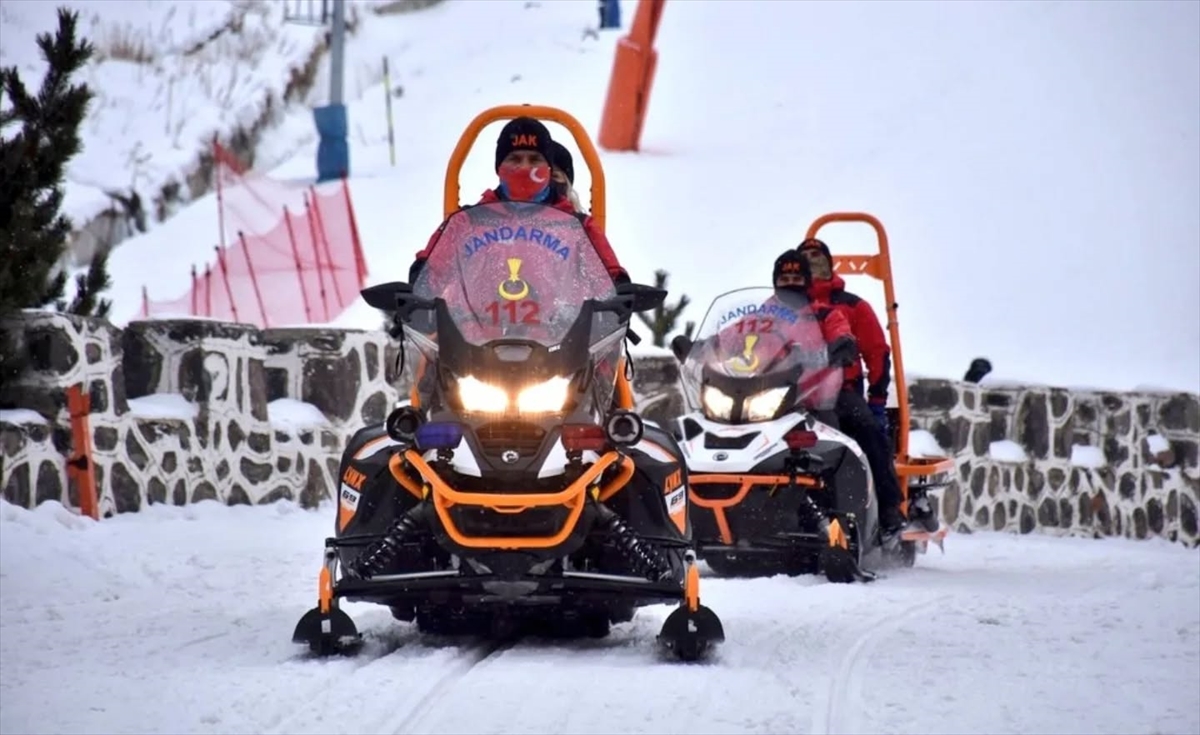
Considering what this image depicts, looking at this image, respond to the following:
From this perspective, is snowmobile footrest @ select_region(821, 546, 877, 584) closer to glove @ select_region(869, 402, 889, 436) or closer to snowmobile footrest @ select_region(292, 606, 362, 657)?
glove @ select_region(869, 402, 889, 436)

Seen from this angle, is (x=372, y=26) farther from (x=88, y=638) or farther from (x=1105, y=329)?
(x=88, y=638)

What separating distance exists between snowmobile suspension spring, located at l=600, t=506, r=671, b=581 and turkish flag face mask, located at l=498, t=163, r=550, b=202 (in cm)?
146

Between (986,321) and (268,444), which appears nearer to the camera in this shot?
(268,444)

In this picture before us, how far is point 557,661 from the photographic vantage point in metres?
6.20

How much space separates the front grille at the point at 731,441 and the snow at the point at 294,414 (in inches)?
136

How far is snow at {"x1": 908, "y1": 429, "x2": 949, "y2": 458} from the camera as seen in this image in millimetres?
15750

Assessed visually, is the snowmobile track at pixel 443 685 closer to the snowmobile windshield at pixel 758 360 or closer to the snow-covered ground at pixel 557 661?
the snow-covered ground at pixel 557 661

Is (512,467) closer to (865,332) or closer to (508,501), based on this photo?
(508,501)

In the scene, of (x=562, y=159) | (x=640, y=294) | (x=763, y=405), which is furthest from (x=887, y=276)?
(x=640, y=294)

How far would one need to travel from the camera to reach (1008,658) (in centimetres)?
695

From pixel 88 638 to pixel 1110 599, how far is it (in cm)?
505

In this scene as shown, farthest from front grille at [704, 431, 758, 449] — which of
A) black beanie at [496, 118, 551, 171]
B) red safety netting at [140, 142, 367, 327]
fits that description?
red safety netting at [140, 142, 367, 327]

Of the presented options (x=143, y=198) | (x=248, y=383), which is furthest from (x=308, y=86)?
(x=248, y=383)

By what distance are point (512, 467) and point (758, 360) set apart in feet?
14.3
